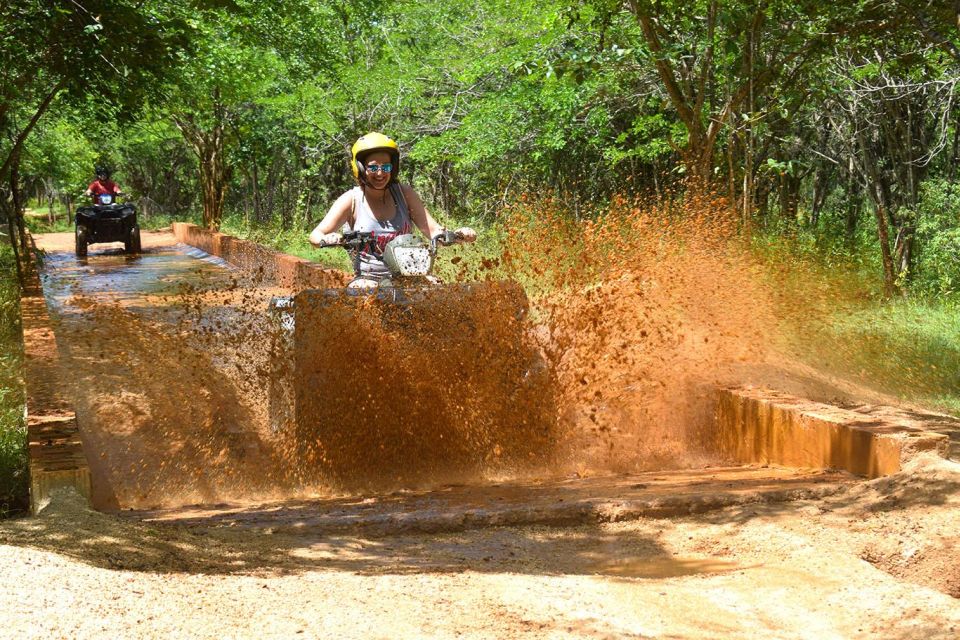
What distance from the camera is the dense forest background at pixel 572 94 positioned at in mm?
10094

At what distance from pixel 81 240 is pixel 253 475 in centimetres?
1501

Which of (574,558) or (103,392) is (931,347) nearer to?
(574,558)

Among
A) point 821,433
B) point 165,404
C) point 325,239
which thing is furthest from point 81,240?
point 821,433

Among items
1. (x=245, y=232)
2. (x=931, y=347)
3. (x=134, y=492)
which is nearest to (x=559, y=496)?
(x=134, y=492)

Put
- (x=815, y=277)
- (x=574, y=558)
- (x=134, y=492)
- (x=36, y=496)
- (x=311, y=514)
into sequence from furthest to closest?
(x=815, y=277) → (x=134, y=492) → (x=311, y=514) → (x=36, y=496) → (x=574, y=558)

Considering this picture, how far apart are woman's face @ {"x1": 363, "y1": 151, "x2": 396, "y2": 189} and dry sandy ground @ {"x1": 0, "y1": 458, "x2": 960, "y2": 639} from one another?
9.65 ft

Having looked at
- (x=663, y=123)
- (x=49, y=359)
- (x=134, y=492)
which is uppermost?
(x=663, y=123)

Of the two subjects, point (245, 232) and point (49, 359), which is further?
point (245, 232)

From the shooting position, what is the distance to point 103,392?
8.52 metres

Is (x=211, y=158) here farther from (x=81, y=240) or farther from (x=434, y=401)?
(x=434, y=401)

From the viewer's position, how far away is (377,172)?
7.33m

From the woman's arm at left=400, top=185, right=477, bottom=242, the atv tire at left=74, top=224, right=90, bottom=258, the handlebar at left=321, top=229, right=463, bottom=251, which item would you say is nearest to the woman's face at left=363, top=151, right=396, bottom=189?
the woman's arm at left=400, top=185, right=477, bottom=242

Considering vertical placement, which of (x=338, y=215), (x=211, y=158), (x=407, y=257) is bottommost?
(x=407, y=257)

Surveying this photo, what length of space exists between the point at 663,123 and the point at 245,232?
14.2m
